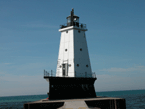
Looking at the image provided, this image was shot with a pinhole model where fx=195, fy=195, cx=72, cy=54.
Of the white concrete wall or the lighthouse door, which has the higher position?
the white concrete wall

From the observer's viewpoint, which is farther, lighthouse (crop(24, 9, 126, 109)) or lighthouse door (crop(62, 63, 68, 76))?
lighthouse door (crop(62, 63, 68, 76))

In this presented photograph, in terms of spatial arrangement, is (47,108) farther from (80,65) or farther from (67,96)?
(80,65)

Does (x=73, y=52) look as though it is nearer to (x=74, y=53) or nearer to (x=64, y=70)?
(x=74, y=53)

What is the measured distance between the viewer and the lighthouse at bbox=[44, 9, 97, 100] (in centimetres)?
3142

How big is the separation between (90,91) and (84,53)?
682 cm

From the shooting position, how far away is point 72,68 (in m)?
33.3

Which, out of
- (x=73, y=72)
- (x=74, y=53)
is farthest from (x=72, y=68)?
(x=74, y=53)

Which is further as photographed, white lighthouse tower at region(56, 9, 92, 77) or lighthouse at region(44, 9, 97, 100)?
white lighthouse tower at region(56, 9, 92, 77)

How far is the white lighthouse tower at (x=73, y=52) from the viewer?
110 ft

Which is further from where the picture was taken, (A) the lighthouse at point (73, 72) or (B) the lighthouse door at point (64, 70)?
(B) the lighthouse door at point (64, 70)

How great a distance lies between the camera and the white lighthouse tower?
3362 centimetres

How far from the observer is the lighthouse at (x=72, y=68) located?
31.4m

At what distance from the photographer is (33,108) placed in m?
24.9

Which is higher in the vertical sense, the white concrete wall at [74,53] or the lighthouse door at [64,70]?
the white concrete wall at [74,53]
